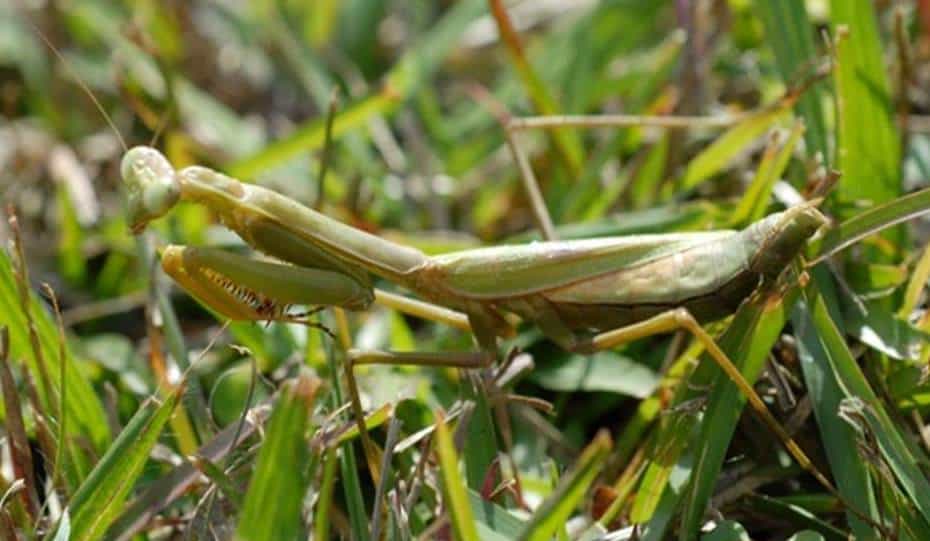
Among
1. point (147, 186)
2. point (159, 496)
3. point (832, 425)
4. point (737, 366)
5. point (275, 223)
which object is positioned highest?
point (147, 186)

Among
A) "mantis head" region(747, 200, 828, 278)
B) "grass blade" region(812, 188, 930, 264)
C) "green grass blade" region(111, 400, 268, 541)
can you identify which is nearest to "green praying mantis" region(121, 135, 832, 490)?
"mantis head" region(747, 200, 828, 278)

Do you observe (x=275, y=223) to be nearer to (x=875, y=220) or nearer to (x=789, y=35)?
(x=875, y=220)

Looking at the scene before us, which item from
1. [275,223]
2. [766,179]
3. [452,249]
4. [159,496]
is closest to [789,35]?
[766,179]

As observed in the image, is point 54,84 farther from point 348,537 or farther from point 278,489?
point 278,489

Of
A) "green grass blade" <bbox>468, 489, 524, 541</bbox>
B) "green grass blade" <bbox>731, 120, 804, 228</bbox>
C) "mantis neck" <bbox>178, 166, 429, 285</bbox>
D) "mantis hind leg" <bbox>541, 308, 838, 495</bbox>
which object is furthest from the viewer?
"green grass blade" <bbox>731, 120, 804, 228</bbox>

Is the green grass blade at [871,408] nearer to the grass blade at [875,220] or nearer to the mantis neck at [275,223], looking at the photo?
the grass blade at [875,220]

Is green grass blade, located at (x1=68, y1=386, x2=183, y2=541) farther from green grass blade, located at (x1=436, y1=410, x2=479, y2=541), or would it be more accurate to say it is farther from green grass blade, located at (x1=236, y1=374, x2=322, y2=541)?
green grass blade, located at (x1=436, y1=410, x2=479, y2=541)
